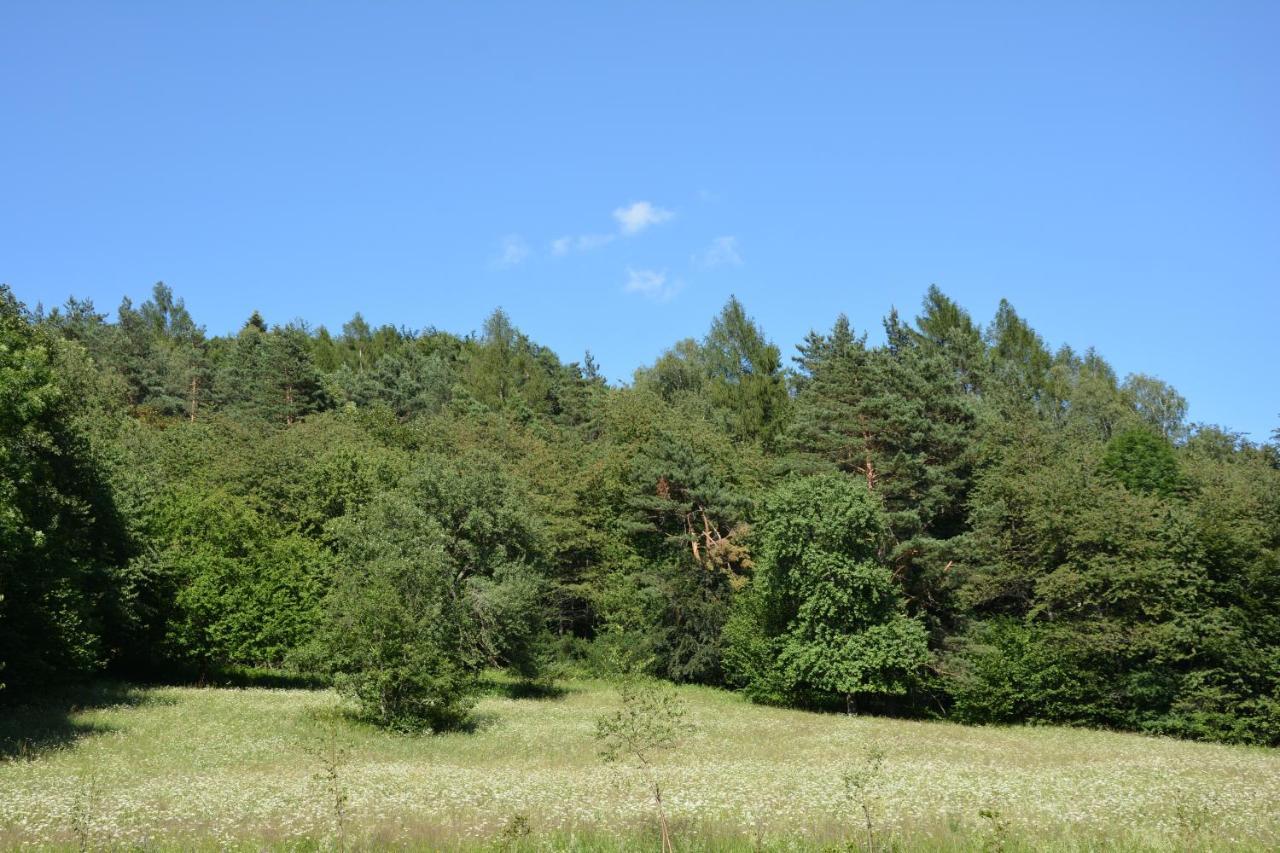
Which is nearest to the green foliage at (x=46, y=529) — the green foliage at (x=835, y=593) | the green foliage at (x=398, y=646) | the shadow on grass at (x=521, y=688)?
the green foliage at (x=398, y=646)

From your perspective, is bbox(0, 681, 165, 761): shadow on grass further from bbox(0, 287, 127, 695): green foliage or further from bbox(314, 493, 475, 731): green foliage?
bbox(314, 493, 475, 731): green foliage

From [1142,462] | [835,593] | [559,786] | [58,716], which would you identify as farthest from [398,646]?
[1142,462]

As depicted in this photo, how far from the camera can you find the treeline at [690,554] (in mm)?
29344

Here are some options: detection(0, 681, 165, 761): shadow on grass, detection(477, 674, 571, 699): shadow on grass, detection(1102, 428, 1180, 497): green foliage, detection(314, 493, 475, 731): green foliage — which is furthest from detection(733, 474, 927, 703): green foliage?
detection(0, 681, 165, 761): shadow on grass

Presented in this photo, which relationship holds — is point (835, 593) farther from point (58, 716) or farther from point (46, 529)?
point (46, 529)

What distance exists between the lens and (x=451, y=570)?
38.6 m

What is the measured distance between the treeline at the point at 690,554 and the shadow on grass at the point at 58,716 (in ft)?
4.02

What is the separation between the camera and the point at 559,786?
16500 mm

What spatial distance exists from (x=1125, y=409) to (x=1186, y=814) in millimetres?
67642

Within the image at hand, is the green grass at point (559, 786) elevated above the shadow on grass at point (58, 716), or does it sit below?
above

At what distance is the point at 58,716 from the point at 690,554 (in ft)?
112

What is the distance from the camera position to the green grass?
36.7 feet

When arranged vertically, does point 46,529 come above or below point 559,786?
above

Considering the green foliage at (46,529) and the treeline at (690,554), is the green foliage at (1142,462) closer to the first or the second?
the treeline at (690,554)
